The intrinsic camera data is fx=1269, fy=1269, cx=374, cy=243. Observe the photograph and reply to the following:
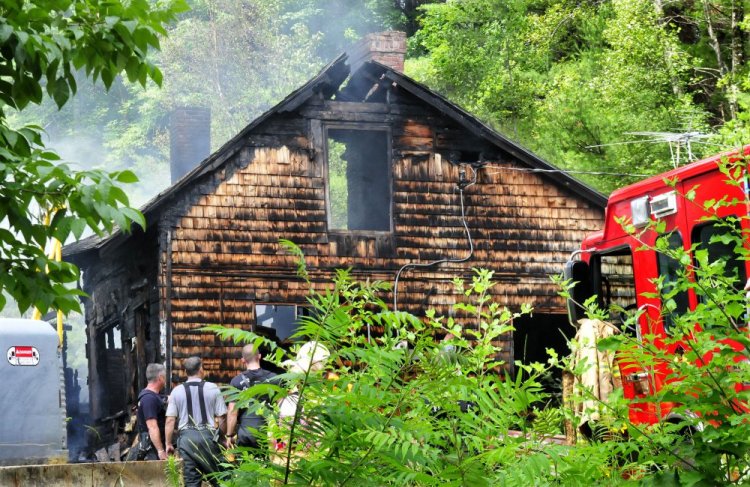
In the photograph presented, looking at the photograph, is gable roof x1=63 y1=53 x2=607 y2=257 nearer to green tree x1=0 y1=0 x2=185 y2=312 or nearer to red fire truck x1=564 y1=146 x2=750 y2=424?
red fire truck x1=564 y1=146 x2=750 y2=424

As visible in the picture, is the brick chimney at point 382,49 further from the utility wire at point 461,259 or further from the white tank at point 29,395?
the white tank at point 29,395

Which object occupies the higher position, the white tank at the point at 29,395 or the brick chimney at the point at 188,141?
the brick chimney at the point at 188,141

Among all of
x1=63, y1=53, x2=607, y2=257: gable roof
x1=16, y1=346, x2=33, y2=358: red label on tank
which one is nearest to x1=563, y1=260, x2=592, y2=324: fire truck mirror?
x1=16, y1=346, x2=33, y2=358: red label on tank

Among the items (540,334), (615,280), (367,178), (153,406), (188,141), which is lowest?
(153,406)

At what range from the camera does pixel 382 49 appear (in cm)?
2355

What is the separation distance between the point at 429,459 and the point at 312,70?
5861 cm

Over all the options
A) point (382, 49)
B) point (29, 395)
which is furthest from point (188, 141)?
point (29, 395)

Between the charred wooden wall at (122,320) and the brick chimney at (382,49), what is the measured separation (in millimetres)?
5214

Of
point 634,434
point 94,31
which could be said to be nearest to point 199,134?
point 94,31

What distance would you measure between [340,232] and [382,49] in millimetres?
3953

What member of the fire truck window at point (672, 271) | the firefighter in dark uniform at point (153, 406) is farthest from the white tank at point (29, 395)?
the fire truck window at point (672, 271)

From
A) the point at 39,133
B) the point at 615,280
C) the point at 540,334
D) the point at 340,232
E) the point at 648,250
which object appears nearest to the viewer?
the point at 39,133

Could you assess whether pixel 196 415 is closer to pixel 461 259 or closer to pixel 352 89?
pixel 461 259

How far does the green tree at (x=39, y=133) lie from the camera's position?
617 cm
